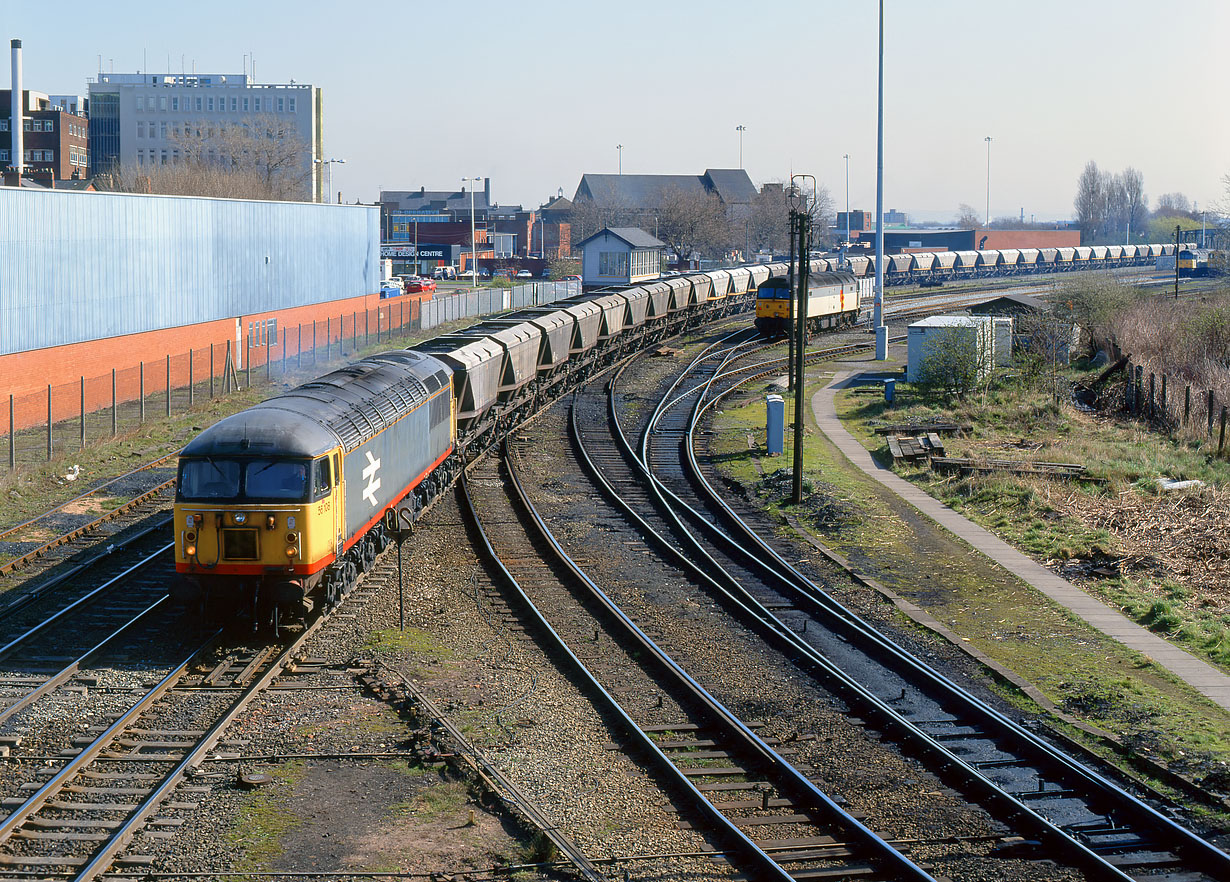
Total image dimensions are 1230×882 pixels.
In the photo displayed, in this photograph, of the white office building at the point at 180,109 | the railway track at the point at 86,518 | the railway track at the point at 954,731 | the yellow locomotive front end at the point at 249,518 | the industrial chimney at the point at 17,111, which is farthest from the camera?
the white office building at the point at 180,109

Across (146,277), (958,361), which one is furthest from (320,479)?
(958,361)

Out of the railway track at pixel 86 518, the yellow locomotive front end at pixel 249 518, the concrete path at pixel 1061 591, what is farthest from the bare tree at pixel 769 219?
the yellow locomotive front end at pixel 249 518

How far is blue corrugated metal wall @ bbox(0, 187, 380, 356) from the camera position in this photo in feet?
118

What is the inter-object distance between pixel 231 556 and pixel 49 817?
17.2 feet

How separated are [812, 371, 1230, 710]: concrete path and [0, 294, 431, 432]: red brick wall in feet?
77.1

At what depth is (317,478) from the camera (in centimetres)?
1698

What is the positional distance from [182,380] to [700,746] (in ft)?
116

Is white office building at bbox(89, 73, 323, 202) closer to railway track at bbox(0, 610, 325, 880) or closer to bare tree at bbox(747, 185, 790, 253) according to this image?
bare tree at bbox(747, 185, 790, 253)

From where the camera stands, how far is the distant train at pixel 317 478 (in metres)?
16.7

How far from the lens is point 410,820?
1203 cm

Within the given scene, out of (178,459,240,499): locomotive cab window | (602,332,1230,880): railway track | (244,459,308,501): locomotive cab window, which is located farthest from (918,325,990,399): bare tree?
(178,459,240,499): locomotive cab window

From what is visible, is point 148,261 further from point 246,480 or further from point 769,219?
point 769,219

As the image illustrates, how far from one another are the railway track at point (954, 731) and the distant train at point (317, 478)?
6028 millimetres

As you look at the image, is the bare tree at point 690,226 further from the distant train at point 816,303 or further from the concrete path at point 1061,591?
the concrete path at point 1061,591
